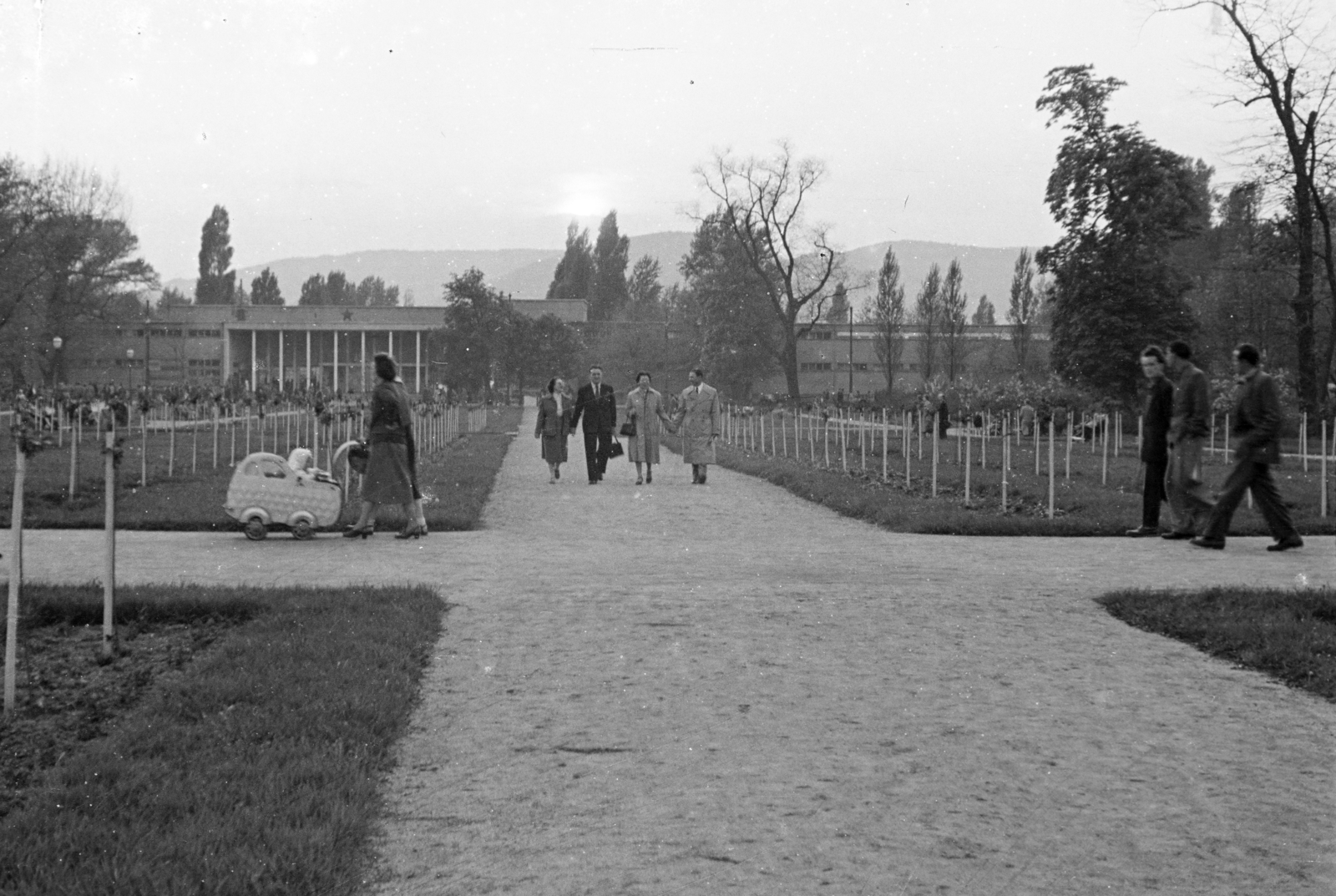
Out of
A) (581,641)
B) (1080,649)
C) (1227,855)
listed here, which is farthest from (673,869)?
(1080,649)

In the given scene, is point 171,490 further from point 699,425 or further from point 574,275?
point 574,275

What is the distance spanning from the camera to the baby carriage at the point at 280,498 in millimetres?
12961

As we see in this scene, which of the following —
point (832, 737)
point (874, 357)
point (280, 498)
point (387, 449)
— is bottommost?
point (832, 737)

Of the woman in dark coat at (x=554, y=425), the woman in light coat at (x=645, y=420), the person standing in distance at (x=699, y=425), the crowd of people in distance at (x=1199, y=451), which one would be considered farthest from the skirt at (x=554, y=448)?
the crowd of people in distance at (x=1199, y=451)

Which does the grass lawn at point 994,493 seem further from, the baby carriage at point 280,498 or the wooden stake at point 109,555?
the wooden stake at point 109,555

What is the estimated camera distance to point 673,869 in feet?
13.7

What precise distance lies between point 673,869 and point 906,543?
9.67 metres

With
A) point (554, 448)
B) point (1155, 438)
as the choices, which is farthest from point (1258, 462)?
point (554, 448)

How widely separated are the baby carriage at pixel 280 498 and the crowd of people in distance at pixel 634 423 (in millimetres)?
8568

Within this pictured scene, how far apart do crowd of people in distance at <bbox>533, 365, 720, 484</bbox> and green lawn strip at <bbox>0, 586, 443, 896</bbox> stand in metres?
14.0

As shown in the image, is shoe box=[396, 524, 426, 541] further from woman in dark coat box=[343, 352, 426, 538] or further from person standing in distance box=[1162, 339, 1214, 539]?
person standing in distance box=[1162, 339, 1214, 539]

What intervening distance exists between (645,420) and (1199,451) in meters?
10.2

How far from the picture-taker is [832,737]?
229 inches

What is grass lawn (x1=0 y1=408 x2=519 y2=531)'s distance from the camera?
14.6m
